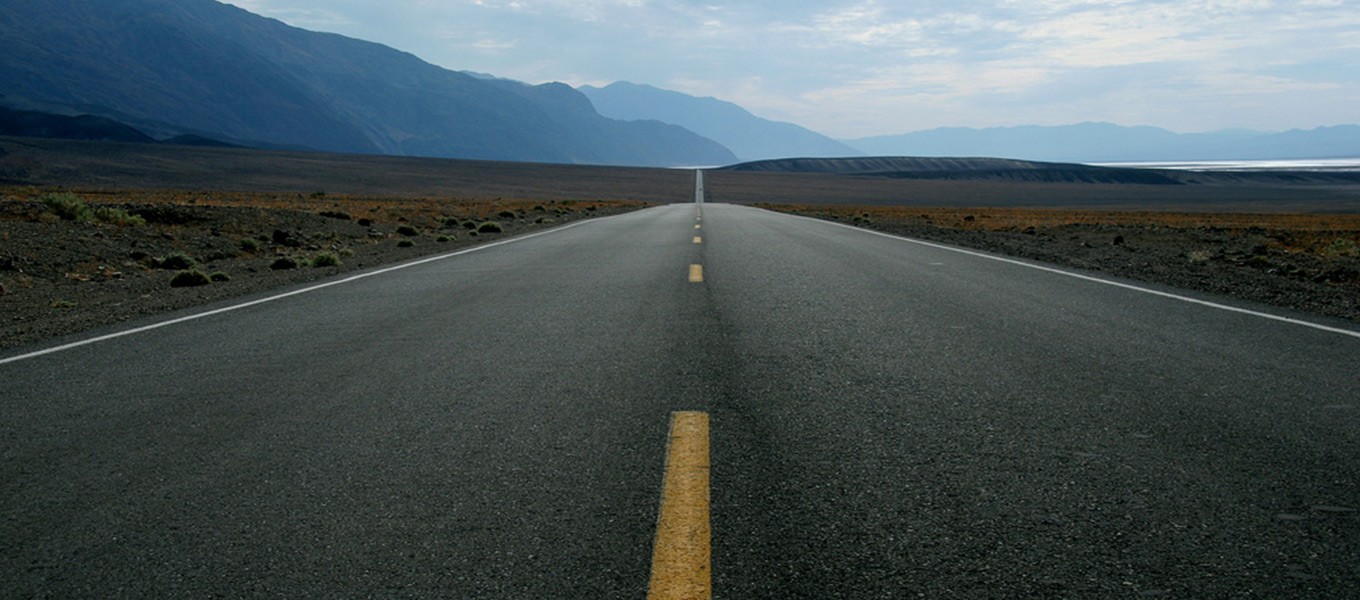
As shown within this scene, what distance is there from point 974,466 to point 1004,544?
73cm

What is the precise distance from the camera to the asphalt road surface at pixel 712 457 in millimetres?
2541

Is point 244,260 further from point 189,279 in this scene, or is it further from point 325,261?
point 189,279

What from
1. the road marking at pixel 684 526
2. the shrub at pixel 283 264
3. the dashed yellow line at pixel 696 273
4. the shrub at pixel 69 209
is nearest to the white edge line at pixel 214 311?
the shrub at pixel 283 264

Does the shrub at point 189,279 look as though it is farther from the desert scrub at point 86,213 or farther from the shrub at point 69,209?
the shrub at point 69,209

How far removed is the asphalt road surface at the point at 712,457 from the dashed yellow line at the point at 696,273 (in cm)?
277

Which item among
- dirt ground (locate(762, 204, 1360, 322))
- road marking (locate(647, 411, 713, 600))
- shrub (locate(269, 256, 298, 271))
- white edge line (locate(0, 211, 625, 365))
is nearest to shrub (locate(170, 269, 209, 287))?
shrub (locate(269, 256, 298, 271))

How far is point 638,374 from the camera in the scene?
5.05 meters

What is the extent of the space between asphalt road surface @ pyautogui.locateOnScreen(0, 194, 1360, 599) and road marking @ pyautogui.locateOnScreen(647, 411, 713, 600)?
5cm

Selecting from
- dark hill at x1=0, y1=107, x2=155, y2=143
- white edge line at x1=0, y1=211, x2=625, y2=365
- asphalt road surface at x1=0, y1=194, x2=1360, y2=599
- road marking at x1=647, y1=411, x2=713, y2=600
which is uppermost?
dark hill at x1=0, y1=107, x2=155, y2=143

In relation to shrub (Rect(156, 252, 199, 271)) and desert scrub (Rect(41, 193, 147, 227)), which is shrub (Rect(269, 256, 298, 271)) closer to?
shrub (Rect(156, 252, 199, 271))

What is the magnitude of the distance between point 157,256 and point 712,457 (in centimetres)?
1446

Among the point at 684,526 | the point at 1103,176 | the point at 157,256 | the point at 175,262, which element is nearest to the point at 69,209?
the point at 157,256

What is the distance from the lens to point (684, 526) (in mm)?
2775

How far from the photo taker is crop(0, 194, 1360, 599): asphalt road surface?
2.54 meters
